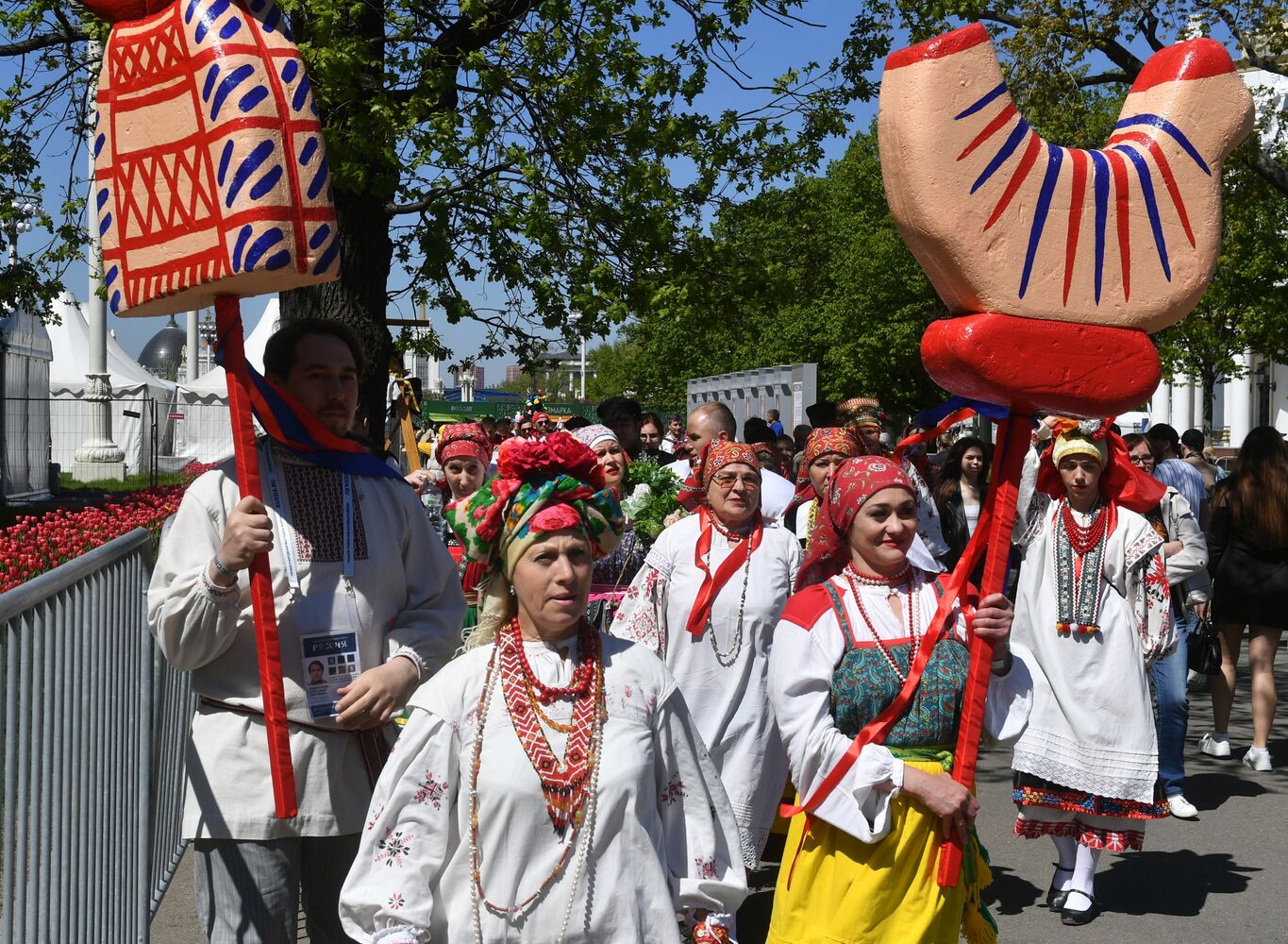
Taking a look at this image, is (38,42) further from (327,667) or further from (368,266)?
(327,667)

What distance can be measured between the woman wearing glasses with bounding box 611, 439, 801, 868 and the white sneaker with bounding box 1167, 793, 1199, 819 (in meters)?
2.59

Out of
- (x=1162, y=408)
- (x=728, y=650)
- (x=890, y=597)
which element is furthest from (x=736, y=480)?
(x=1162, y=408)

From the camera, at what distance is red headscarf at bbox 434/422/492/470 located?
7.63m

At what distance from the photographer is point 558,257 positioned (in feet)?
35.0

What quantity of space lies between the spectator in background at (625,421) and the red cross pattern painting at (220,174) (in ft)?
18.5

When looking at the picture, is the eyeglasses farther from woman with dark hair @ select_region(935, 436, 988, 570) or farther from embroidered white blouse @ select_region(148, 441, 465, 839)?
woman with dark hair @ select_region(935, 436, 988, 570)

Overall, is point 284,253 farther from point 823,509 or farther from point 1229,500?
point 1229,500

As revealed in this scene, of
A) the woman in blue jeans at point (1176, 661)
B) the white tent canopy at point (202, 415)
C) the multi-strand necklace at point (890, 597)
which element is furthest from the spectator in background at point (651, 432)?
the white tent canopy at point (202, 415)

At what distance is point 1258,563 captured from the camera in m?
8.90

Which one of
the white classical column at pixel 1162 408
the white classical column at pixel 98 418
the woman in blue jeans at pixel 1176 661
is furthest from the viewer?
the white classical column at pixel 1162 408

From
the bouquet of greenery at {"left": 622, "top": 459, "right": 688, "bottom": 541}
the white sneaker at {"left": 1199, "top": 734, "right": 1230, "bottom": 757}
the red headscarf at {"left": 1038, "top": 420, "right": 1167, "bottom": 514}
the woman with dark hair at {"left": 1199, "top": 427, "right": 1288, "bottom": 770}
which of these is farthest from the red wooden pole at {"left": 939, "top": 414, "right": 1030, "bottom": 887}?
the white sneaker at {"left": 1199, "top": 734, "right": 1230, "bottom": 757}

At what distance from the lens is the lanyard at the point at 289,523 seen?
11.9 feet

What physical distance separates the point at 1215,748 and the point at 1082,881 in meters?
3.38

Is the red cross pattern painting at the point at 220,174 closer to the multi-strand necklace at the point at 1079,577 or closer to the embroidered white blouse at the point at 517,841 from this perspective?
the embroidered white blouse at the point at 517,841
